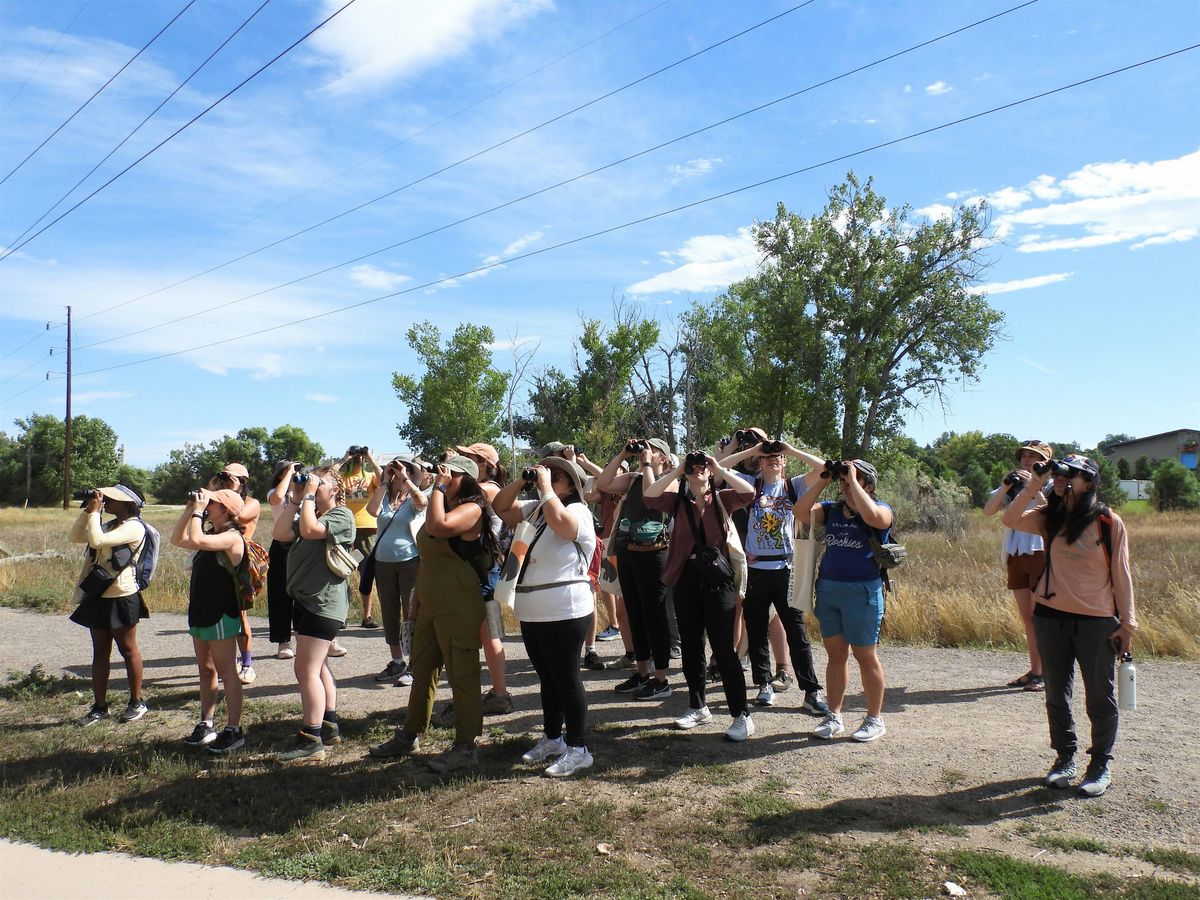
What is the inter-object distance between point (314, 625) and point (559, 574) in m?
1.53

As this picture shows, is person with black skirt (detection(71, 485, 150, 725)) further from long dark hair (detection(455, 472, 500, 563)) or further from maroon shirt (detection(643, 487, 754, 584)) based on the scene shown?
maroon shirt (detection(643, 487, 754, 584))

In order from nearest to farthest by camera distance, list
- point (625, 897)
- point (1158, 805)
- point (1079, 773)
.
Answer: point (625, 897) → point (1158, 805) → point (1079, 773)

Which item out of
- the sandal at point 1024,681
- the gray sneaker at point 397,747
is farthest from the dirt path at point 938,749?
the gray sneaker at point 397,747

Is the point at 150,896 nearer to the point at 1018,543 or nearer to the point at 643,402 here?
the point at 1018,543

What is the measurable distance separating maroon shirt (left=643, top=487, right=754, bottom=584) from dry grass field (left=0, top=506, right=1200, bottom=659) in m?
3.83

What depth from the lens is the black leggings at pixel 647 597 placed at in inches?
246

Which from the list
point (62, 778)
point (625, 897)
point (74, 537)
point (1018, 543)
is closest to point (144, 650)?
point (74, 537)

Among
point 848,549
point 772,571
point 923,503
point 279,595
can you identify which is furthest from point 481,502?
point 923,503

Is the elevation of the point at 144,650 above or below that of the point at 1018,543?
below

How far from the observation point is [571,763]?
4.91m

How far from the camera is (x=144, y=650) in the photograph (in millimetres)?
8883

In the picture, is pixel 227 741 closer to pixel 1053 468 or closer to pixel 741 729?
pixel 741 729

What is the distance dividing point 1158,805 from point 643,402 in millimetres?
31472

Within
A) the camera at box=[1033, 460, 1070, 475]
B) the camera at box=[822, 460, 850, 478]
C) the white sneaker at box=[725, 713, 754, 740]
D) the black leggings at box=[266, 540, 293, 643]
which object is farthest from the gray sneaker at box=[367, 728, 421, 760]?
the camera at box=[1033, 460, 1070, 475]
